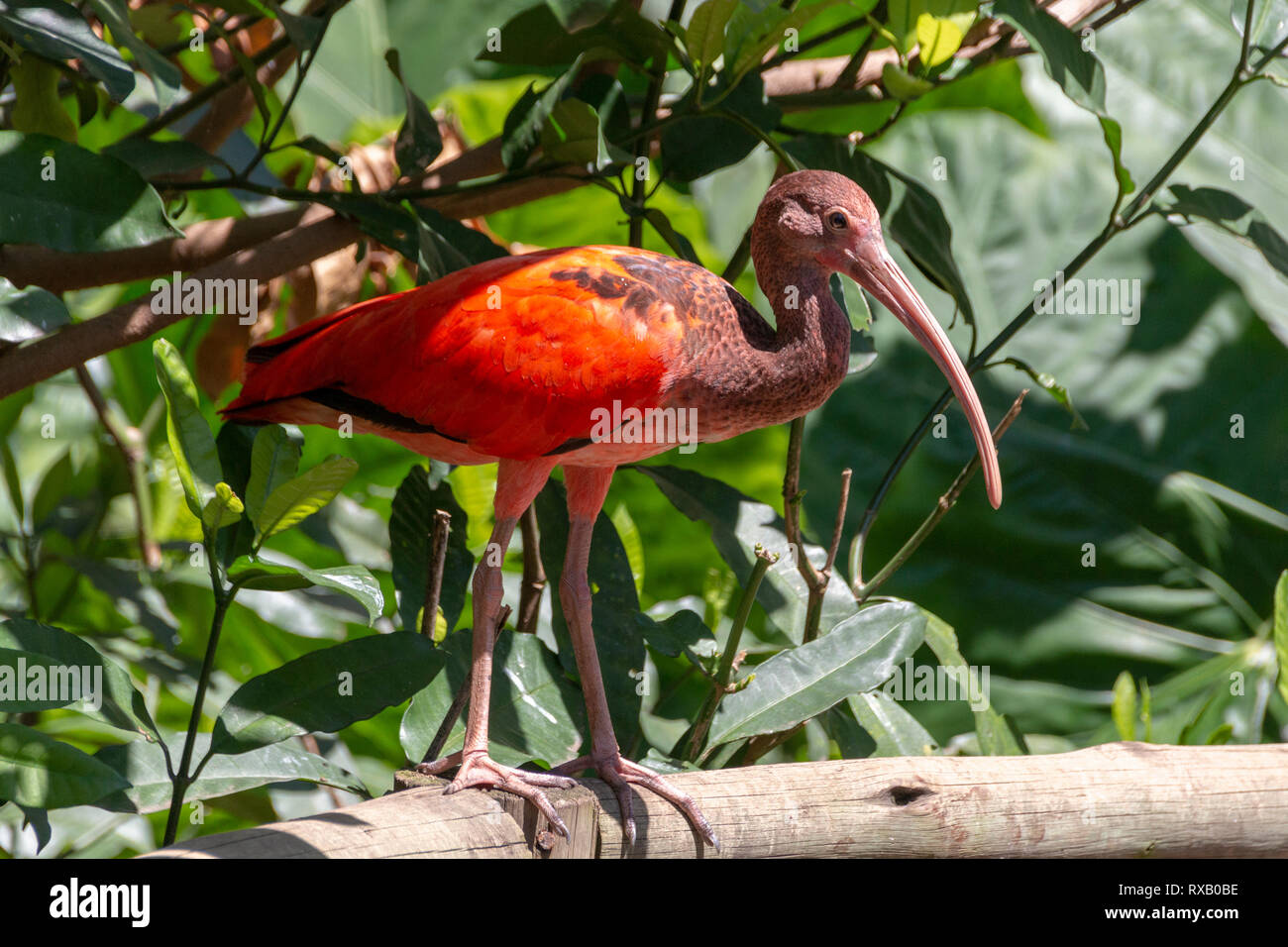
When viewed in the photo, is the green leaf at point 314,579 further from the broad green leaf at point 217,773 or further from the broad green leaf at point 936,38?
the broad green leaf at point 936,38

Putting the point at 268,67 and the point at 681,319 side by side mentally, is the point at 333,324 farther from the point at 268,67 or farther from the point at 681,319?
the point at 268,67

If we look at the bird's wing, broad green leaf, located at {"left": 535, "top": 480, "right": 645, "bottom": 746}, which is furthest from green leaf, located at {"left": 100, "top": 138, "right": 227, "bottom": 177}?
broad green leaf, located at {"left": 535, "top": 480, "right": 645, "bottom": 746}

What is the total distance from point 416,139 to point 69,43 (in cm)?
62

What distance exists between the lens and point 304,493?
1.46m

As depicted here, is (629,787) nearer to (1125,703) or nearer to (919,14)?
(1125,703)

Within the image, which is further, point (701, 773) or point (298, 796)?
point (298, 796)

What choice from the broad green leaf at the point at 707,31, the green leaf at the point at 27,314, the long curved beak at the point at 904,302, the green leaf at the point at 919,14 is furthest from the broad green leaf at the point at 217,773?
the green leaf at the point at 919,14

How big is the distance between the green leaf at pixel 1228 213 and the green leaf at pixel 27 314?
5.55ft

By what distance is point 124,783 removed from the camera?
1346 millimetres

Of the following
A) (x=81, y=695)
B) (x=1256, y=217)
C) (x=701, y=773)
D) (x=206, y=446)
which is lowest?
(x=701, y=773)

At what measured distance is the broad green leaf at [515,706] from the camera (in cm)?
174

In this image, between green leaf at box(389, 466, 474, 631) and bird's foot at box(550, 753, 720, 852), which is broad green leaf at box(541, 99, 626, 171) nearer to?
green leaf at box(389, 466, 474, 631)
